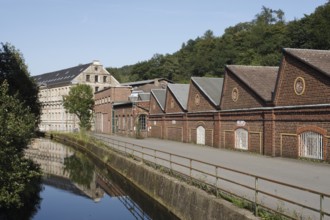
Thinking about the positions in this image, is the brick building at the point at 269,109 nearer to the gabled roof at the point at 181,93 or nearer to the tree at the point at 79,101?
the gabled roof at the point at 181,93

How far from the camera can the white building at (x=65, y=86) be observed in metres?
78.4

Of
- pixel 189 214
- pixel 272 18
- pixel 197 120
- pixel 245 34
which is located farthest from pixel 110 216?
pixel 272 18

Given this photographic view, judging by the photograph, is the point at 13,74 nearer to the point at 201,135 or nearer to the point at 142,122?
the point at 201,135

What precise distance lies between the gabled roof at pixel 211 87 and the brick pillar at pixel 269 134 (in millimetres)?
7121

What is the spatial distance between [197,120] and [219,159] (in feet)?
38.2

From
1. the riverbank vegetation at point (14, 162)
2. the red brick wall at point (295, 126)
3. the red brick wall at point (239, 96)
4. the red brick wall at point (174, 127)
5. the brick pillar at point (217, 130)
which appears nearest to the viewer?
the riverbank vegetation at point (14, 162)

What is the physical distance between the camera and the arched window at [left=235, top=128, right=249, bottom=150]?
25.4 metres

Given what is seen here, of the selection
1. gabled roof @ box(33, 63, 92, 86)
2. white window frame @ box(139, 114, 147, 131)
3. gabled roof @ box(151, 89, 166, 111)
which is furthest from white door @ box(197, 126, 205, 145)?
gabled roof @ box(33, 63, 92, 86)

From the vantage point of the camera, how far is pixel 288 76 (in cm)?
2148

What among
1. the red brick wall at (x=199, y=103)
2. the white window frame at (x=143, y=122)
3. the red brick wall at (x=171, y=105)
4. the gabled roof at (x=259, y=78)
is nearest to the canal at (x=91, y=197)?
the red brick wall at (x=199, y=103)

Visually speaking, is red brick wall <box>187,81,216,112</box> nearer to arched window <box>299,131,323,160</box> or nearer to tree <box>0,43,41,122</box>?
arched window <box>299,131,323,160</box>

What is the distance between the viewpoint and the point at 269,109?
74.1 feet

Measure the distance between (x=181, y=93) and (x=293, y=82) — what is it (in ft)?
63.3

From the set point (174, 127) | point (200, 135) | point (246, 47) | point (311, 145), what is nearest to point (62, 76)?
point (246, 47)
